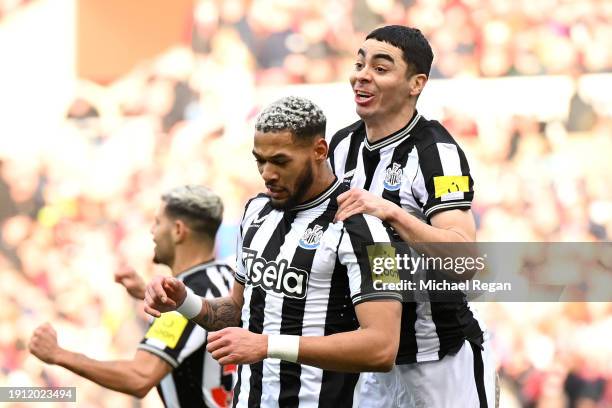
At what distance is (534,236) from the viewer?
698cm

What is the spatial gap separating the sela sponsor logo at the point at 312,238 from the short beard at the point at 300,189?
3.8 inches

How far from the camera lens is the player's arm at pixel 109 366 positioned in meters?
3.83

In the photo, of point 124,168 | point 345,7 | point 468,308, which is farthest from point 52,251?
point 468,308

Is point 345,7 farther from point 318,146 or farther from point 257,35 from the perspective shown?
point 318,146

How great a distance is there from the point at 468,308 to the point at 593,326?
10.8 feet

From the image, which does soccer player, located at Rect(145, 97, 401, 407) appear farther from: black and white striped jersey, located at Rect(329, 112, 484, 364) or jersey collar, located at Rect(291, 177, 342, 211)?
black and white striped jersey, located at Rect(329, 112, 484, 364)

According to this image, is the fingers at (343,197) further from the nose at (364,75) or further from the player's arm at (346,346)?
the nose at (364,75)

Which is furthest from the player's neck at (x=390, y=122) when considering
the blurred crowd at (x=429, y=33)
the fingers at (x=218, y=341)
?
the blurred crowd at (x=429, y=33)

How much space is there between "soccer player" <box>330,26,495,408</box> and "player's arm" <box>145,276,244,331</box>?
0.61 metres

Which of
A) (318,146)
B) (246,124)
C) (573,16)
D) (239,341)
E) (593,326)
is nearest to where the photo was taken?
(239,341)

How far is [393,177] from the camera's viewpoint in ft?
11.8

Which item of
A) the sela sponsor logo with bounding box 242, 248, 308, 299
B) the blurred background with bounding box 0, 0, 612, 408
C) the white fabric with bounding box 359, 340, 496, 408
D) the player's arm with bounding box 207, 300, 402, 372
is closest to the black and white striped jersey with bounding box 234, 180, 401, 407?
the sela sponsor logo with bounding box 242, 248, 308, 299

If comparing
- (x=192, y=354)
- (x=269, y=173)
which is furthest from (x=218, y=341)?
(x=192, y=354)

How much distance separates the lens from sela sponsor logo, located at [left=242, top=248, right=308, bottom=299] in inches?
121
